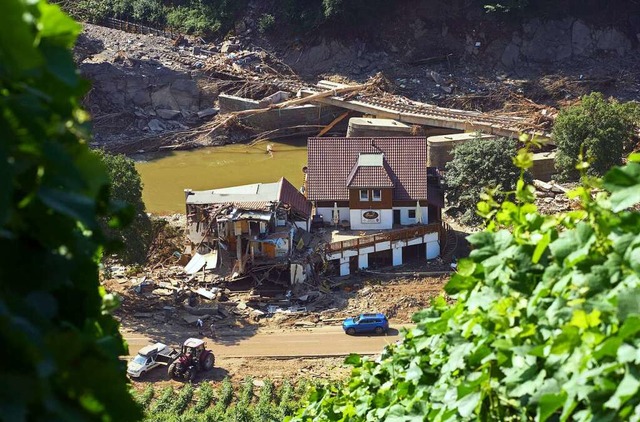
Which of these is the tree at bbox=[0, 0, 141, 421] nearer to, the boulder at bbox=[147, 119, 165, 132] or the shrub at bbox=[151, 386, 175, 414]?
the shrub at bbox=[151, 386, 175, 414]

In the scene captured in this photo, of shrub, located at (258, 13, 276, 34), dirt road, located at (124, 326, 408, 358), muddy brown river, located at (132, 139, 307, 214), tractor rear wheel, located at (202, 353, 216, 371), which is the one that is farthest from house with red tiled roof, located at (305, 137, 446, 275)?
shrub, located at (258, 13, 276, 34)

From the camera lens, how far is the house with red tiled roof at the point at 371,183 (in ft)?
81.6

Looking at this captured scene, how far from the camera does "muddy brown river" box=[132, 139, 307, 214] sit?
32.8 metres

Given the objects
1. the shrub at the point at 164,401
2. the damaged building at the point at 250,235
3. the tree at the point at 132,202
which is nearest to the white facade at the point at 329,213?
the damaged building at the point at 250,235

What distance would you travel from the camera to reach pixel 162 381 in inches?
763

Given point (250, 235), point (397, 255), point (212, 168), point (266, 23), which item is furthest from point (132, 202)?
point (266, 23)

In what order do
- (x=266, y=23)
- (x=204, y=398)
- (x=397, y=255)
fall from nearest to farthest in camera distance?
1. (x=204, y=398)
2. (x=397, y=255)
3. (x=266, y=23)

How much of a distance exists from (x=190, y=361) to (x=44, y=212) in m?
17.0

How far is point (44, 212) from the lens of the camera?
8.73 ft

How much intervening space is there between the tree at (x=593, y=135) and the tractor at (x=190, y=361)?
44.6 ft

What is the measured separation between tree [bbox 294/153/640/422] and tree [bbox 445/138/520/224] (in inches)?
798

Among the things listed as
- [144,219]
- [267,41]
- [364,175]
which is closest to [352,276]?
[364,175]

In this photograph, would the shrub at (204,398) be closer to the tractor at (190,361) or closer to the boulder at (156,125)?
the tractor at (190,361)

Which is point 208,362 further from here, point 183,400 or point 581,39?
point 581,39
